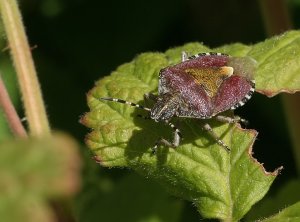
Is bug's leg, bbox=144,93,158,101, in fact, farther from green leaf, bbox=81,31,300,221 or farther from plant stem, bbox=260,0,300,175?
plant stem, bbox=260,0,300,175

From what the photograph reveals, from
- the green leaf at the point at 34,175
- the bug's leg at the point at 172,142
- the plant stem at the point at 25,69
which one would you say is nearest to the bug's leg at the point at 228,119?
the bug's leg at the point at 172,142

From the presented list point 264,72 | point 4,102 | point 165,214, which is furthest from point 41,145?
point 165,214

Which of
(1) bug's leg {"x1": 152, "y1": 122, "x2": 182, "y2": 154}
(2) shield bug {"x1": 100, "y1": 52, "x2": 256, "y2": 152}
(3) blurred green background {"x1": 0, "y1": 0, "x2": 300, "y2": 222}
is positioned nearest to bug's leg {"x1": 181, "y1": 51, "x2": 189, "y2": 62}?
(2) shield bug {"x1": 100, "y1": 52, "x2": 256, "y2": 152}

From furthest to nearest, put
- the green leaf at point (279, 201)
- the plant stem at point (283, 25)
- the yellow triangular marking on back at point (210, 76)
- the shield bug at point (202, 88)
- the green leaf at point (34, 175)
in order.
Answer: the plant stem at point (283, 25), the green leaf at point (279, 201), the yellow triangular marking on back at point (210, 76), the shield bug at point (202, 88), the green leaf at point (34, 175)

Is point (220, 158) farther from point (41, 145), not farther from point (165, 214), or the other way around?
point (41, 145)

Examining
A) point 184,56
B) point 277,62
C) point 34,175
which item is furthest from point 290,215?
point 34,175

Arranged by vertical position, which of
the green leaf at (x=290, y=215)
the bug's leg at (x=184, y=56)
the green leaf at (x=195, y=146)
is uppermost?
the bug's leg at (x=184, y=56)

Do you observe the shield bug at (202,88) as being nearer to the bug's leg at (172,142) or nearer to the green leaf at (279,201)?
the bug's leg at (172,142)

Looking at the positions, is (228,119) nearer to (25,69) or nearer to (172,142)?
(172,142)

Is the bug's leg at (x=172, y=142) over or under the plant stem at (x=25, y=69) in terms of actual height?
under
